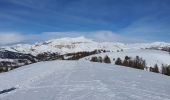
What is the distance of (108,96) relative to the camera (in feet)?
65.5

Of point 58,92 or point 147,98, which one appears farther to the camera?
point 58,92

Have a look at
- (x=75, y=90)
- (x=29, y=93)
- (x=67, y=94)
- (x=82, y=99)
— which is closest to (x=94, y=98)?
(x=82, y=99)

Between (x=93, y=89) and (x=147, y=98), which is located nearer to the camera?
(x=147, y=98)

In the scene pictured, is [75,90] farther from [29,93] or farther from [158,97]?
[158,97]

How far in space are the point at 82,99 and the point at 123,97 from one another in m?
2.80

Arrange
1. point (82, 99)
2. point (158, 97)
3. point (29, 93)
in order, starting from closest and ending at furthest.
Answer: point (82, 99) < point (158, 97) < point (29, 93)

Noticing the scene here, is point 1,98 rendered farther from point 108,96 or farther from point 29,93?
point 108,96

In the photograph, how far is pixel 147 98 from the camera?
65.8ft

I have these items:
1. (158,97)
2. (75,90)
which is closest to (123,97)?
(158,97)

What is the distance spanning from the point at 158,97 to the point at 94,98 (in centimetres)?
469

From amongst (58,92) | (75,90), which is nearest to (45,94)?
(58,92)

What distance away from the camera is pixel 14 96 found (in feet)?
68.1

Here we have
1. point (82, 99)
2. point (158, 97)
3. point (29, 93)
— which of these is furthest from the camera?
point (29, 93)

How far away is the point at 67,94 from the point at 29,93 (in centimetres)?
308
